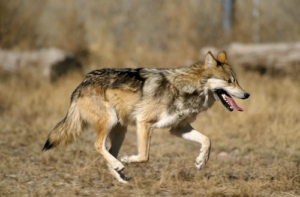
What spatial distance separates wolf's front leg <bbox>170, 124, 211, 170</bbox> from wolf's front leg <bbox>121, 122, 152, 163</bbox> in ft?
1.39

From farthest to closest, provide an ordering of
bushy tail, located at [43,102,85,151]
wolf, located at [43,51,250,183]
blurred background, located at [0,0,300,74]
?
blurred background, located at [0,0,300,74]
bushy tail, located at [43,102,85,151]
wolf, located at [43,51,250,183]

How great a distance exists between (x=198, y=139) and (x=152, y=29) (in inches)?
326

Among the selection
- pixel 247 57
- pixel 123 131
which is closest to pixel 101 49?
pixel 247 57

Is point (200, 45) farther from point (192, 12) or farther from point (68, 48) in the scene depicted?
point (68, 48)

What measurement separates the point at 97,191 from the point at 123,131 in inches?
40.8

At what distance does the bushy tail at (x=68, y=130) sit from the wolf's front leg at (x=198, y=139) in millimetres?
1087

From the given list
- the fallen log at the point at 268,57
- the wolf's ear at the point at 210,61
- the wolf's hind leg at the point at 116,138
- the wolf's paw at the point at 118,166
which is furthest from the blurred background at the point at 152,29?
the wolf's paw at the point at 118,166

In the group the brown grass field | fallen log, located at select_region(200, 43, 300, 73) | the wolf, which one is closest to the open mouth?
the wolf

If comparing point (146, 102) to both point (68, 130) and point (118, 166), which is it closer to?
point (118, 166)

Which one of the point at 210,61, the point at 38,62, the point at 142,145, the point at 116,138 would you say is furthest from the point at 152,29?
the point at 142,145

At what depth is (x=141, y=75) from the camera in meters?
5.09

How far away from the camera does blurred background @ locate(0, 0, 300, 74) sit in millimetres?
10938

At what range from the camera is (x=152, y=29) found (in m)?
12.8

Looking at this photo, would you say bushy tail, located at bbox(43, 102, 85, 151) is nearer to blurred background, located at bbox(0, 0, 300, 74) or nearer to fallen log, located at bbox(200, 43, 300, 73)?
fallen log, located at bbox(200, 43, 300, 73)
